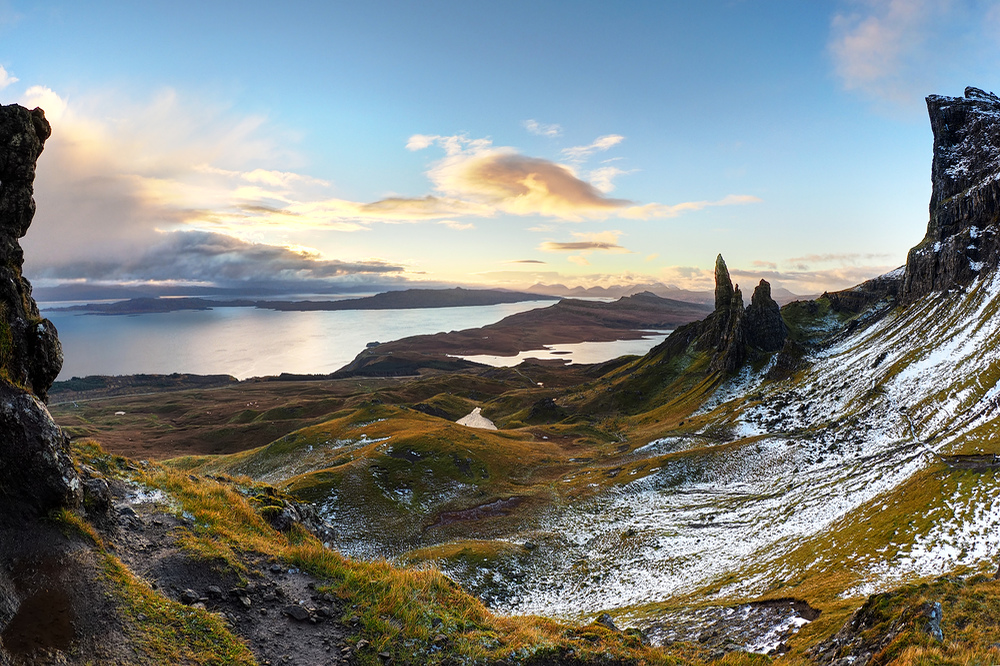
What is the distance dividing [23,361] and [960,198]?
514 ft

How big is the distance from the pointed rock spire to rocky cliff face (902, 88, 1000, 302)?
40758 millimetres

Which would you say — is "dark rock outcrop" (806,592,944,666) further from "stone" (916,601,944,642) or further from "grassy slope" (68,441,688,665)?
"grassy slope" (68,441,688,665)

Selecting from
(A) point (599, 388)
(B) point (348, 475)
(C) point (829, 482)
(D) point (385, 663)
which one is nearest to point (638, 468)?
(C) point (829, 482)

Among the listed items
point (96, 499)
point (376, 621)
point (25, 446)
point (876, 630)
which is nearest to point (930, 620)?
point (876, 630)

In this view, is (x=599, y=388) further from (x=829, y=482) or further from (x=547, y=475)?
(x=829, y=482)

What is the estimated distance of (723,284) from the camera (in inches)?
5497

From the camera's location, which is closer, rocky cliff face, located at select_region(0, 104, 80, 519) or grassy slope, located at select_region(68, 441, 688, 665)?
grassy slope, located at select_region(68, 441, 688, 665)

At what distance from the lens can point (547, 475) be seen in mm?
72812

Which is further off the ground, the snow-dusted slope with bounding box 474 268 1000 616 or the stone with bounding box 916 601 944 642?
the stone with bounding box 916 601 944 642

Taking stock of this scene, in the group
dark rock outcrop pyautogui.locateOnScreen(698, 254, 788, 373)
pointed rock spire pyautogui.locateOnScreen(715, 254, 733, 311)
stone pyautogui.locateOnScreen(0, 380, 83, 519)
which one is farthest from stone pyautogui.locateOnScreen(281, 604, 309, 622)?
pointed rock spire pyautogui.locateOnScreen(715, 254, 733, 311)

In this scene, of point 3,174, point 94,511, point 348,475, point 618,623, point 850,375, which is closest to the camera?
point 94,511

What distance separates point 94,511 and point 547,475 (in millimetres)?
63722

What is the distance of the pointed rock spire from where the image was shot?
138 metres

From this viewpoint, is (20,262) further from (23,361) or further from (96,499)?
(96,499)
